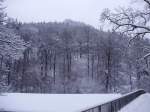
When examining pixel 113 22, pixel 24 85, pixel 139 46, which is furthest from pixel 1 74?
pixel 24 85

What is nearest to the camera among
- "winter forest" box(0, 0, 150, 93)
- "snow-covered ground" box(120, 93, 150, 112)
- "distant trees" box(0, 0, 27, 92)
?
"snow-covered ground" box(120, 93, 150, 112)

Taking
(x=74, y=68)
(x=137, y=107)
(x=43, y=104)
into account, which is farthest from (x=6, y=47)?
(x=74, y=68)

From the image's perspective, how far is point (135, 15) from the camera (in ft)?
90.1

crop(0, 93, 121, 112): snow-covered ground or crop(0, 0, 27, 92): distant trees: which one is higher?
crop(0, 0, 27, 92): distant trees

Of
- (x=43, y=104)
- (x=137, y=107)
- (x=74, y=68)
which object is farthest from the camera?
(x=74, y=68)

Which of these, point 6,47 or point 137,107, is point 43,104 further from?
point 137,107

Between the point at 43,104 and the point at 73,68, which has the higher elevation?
the point at 43,104

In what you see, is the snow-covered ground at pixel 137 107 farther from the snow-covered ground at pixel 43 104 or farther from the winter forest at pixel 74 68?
the winter forest at pixel 74 68

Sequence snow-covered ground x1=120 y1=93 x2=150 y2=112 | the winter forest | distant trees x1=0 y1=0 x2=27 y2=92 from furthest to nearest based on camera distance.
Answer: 1. the winter forest
2. distant trees x1=0 y1=0 x2=27 y2=92
3. snow-covered ground x1=120 y1=93 x2=150 y2=112

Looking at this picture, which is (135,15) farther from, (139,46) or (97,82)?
(97,82)

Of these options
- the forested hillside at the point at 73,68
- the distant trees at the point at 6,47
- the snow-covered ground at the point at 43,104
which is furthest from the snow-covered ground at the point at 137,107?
the forested hillside at the point at 73,68

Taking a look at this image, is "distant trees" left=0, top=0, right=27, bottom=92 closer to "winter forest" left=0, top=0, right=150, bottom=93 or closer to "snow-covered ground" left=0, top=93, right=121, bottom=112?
"snow-covered ground" left=0, top=93, right=121, bottom=112

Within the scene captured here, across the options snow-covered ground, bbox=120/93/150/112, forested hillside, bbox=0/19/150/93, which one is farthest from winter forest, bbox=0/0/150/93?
snow-covered ground, bbox=120/93/150/112

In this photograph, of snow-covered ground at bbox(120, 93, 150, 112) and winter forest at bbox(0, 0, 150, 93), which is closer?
snow-covered ground at bbox(120, 93, 150, 112)
